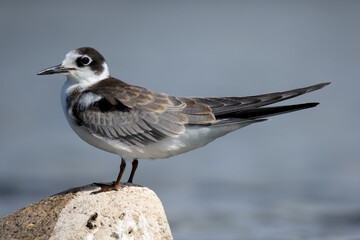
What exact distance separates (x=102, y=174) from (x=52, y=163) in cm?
135

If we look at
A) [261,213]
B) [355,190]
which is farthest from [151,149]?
[355,190]

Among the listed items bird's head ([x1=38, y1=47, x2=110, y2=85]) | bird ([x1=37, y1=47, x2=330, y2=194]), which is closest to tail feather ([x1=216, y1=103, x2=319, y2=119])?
bird ([x1=37, y1=47, x2=330, y2=194])

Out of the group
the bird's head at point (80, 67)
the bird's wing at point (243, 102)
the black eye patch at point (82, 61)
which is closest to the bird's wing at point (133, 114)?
the bird's wing at point (243, 102)

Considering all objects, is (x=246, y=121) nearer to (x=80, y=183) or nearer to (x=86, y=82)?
(x=86, y=82)

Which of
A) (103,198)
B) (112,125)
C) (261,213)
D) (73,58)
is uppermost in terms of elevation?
(73,58)

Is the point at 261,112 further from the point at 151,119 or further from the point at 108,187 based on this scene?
the point at 108,187

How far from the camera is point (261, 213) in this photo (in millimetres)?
11625

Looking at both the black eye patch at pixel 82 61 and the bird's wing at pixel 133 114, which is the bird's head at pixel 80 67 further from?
the bird's wing at pixel 133 114

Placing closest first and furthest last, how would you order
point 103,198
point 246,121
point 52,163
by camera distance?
point 103,198
point 246,121
point 52,163

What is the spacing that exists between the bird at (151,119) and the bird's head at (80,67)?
0.37 metres

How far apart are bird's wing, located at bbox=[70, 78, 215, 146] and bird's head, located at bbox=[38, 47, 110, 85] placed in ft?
1.29

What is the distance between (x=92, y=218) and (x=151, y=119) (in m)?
1.62

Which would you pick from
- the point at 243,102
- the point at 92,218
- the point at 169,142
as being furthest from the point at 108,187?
the point at 243,102

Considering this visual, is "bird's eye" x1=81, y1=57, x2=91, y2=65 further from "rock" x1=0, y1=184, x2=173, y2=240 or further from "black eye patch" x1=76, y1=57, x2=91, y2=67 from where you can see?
"rock" x1=0, y1=184, x2=173, y2=240
